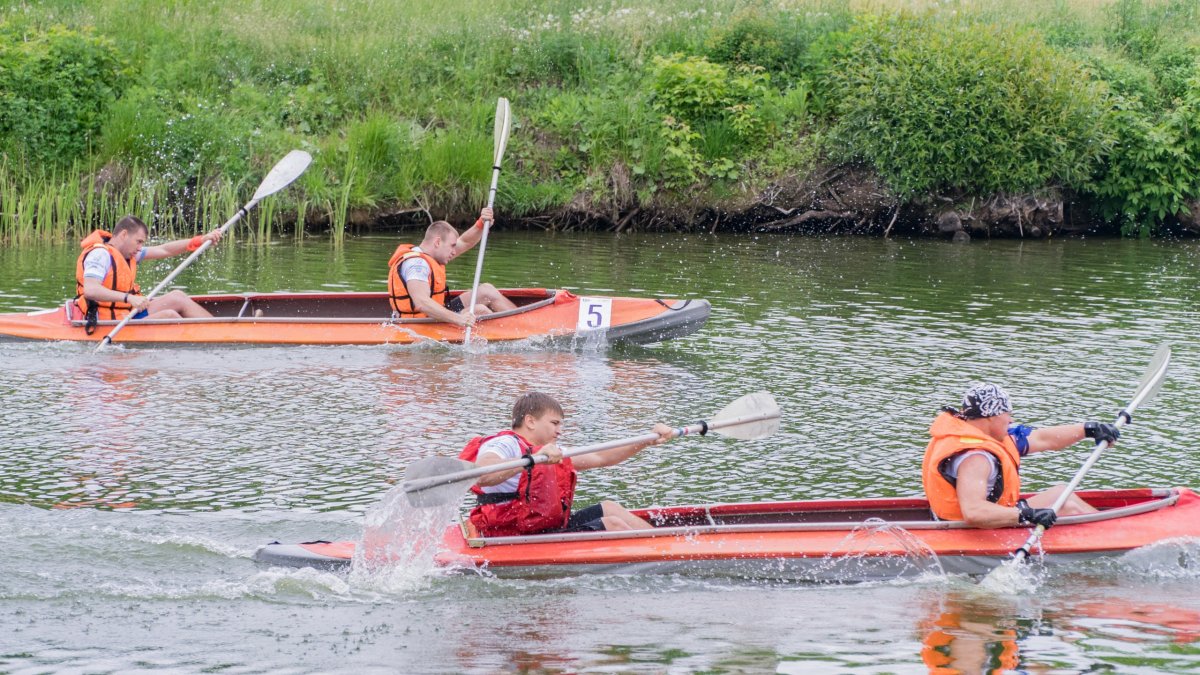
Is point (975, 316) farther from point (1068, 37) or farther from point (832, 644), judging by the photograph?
point (1068, 37)

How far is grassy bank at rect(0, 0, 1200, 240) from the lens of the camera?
72.4ft

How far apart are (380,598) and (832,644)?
2176 mm

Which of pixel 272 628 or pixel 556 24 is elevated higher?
pixel 556 24

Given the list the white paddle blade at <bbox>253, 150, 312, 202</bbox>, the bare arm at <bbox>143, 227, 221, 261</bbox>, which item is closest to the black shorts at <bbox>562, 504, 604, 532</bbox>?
the bare arm at <bbox>143, 227, 221, 261</bbox>

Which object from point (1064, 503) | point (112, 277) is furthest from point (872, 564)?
point (112, 277)

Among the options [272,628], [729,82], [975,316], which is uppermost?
[729,82]

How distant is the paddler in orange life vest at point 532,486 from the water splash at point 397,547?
240mm

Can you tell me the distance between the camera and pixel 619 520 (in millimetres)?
7746

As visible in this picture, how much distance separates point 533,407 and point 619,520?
771 mm

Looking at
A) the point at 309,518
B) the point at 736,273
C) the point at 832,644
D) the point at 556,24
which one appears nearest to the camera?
the point at 832,644

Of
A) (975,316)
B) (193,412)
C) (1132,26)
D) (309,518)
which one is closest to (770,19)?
(1132,26)

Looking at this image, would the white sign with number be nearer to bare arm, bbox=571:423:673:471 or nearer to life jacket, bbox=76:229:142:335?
life jacket, bbox=76:229:142:335

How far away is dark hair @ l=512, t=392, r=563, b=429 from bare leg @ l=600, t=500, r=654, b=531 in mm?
626

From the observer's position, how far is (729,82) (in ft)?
79.0
